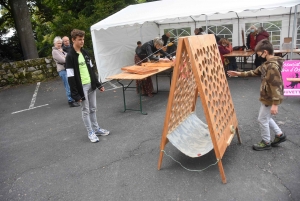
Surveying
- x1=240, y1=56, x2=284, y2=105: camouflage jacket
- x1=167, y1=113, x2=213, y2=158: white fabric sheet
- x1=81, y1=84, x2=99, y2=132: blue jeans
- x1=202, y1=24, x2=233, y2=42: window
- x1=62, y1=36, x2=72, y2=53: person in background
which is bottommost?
x1=167, y1=113, x2=213, y2=158: white fabric sheet

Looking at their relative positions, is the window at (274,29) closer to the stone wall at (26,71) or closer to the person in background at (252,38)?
the person in background at (252,38)

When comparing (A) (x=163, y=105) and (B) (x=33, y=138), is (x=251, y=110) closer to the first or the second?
(A) (x=163, y=105)

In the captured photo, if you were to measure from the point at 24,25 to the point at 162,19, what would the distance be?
6.92m

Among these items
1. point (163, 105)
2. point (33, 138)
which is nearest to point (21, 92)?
point (33, 138)

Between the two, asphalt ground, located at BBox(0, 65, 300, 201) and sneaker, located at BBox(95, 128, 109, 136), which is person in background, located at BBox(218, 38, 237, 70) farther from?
sneaker, located at BBox(95, 128, 109, 136)

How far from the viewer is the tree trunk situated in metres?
10.5

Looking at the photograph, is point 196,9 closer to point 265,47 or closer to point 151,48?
point 151,48

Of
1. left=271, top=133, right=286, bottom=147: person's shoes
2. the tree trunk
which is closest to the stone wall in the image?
the tree trunk

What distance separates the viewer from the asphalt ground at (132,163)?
259cm

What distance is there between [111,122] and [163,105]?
140cm

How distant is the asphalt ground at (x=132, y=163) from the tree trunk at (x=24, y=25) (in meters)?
6.66

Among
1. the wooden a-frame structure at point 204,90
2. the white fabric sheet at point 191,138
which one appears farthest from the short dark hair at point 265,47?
the white fabric sheet at point 191,138

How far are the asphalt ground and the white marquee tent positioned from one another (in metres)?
2.83

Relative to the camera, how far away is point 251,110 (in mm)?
4812
